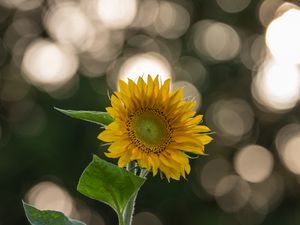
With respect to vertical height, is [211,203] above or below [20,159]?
below

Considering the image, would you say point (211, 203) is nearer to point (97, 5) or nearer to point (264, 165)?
point (264, 165)

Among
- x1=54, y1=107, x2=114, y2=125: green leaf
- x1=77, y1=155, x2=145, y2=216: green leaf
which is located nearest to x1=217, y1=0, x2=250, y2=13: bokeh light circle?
x1=54, y1=107, x2=114, y2=125: green leaf

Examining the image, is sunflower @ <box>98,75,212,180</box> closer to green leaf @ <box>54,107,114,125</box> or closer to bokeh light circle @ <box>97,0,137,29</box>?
green leaf @ <box>54,107,114,125</box>

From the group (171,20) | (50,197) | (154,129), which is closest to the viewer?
(154,129)

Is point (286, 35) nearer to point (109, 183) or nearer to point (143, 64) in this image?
point (143, 64)

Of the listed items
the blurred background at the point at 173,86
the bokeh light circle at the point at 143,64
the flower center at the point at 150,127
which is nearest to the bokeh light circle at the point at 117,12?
the blurred background at the point at 173,86

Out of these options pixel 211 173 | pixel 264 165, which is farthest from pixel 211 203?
pixel 264 165

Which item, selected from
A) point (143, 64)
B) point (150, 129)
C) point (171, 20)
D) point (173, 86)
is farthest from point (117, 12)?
point (150, 129)
